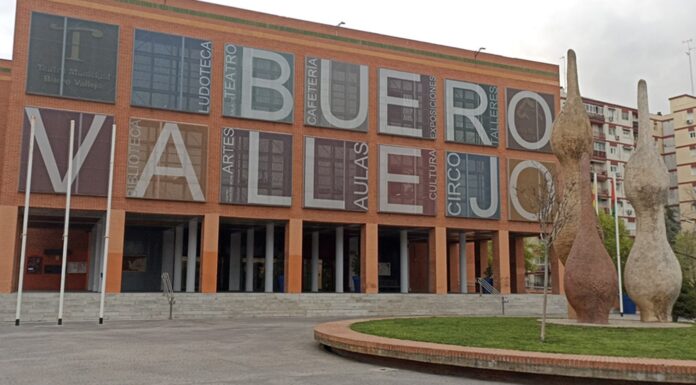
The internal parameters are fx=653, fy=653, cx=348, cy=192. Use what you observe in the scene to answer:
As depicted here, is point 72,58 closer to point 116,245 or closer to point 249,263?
point 116,245

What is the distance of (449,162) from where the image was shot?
38.6m

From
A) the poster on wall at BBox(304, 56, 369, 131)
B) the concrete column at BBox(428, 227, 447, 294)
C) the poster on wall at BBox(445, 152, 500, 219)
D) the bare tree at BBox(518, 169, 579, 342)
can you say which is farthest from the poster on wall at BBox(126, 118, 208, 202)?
the bare tree at BBox(518, 169, 579, 342)

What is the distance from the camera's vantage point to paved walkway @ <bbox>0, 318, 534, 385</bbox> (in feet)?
33.4

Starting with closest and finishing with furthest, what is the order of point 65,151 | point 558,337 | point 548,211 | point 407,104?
1. point 558,337
2. point 548,211
3. point 65,151
4. point 407,104

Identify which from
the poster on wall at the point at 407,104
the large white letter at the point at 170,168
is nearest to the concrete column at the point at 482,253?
the poster on wall at the point at 407,104

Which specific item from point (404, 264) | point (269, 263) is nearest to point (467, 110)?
point (404, 264)

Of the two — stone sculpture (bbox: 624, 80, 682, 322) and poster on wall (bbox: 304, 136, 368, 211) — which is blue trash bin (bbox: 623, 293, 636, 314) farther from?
stone sculpture (bbox: 624, 80, 682, 322)

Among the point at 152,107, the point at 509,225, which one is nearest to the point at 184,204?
the point at 152,107

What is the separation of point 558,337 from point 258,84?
24.4m

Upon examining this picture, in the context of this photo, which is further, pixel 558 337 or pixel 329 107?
pixel 329 107

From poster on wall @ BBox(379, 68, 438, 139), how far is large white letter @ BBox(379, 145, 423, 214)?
3.44 ft

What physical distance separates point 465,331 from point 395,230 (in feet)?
85.4

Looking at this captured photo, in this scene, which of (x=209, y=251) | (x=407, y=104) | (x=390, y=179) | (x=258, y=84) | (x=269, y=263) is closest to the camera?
(x=209, y=251)

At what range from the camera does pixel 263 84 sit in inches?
1361
